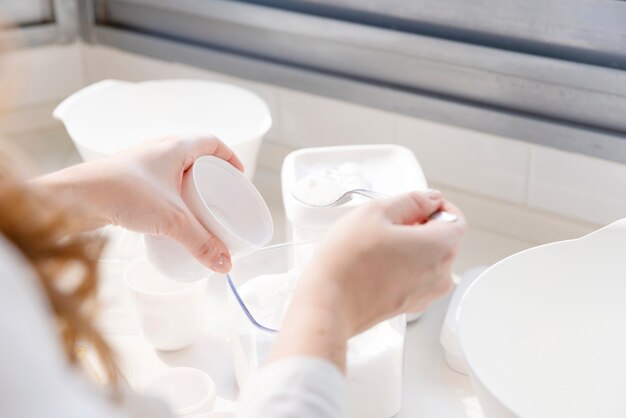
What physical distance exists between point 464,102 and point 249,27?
1.30ft

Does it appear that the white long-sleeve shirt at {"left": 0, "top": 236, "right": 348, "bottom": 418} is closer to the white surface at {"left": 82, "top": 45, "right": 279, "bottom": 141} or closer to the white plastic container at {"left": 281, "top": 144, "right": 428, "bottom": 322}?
the white plastic container at {"left": 281, "top": 144, "right": 428, "bottom": 322}

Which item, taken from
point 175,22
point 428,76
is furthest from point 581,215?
point 175,22

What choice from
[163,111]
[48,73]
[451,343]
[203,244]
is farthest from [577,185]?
[48,73]

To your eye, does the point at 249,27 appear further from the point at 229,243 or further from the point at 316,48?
the point at 229,243

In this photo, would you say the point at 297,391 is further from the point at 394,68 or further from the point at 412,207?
the point at 394,68

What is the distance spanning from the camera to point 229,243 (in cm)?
89

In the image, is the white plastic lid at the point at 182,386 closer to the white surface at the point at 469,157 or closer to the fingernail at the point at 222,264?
the fingernail at the point at 222,264

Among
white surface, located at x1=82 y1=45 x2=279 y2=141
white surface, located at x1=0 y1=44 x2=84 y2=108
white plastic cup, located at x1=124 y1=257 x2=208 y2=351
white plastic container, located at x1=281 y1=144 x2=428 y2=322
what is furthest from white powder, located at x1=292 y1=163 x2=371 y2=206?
white surface, located at x1=0 y1=44 x2=84 y2=108

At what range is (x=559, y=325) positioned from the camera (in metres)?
0.89

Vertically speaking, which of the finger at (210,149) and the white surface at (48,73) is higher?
the finger at (210,149)

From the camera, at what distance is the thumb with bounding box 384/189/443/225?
2.34ft

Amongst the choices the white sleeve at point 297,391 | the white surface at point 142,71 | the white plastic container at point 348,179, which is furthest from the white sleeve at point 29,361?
the white surface at point 142,71

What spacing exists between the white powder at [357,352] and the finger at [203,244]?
54 millimetres

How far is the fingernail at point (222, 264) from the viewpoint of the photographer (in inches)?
35.0
